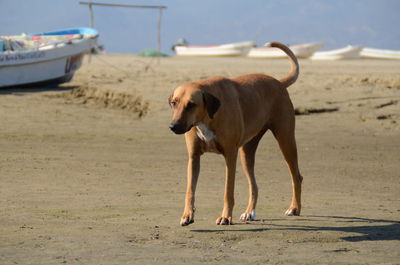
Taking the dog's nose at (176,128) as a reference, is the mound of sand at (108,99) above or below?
below

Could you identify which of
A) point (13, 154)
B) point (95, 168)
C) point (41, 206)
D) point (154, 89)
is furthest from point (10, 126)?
point (41, 206)

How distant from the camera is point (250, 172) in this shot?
8195 mm

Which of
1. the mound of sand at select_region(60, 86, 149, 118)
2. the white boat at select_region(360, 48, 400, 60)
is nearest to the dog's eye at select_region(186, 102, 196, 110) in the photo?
the mound of sand at select_region(60, 86, 149, 118)

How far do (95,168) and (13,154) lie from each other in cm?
155

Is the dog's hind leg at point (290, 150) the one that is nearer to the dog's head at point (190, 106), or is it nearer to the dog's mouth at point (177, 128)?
the dog's head at point (190, 106)

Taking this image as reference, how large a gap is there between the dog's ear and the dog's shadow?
1.12 metres

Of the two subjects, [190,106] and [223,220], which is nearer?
[190,106]

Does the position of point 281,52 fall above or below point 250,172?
below

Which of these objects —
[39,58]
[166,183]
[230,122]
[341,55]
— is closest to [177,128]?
[230,122]

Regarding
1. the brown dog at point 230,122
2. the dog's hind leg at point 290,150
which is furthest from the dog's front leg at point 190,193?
the dog's hind leg at point 290,150

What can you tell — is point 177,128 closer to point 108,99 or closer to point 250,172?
point 250,172

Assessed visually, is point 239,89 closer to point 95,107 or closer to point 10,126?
point 10,126

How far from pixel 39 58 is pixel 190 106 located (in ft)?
48.6

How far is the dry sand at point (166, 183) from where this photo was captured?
6449 millimetres
